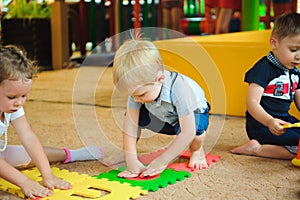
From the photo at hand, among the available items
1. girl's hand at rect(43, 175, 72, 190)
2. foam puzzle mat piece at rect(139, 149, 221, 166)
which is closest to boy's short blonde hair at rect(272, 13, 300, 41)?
foam puzzle mat piece at rect(139, 149, 221, 166)

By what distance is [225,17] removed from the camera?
3033 millimetres

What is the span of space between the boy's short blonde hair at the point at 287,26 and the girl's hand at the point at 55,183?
676mm

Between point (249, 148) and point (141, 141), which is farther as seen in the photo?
point (141, 141)

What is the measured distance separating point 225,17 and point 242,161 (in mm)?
1883

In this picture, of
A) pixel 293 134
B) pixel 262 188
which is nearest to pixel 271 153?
pixel 293 134

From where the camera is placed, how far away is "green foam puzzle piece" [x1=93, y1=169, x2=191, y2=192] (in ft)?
3.57

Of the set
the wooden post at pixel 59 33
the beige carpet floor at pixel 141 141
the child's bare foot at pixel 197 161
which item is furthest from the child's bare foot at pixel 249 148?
the wooden post at pixel 59 33

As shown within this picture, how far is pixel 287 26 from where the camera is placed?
130cm

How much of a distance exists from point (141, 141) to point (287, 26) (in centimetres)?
54

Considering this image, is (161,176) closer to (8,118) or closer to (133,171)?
(133,171)

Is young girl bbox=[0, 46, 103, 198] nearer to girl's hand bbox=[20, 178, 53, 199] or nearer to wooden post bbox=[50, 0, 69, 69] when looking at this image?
girl's hand bbox=[20, 178, 53, 199]

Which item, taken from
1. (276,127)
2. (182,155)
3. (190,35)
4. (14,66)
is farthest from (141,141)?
(190,35)

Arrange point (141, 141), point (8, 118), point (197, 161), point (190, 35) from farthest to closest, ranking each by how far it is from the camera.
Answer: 1. point (190, 35)
2. point (141, 141)
3. point (197, 161)
4. point (8, 118)

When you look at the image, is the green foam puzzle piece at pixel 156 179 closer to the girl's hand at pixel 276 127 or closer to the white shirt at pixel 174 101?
the white shirt at pixel 174 101
